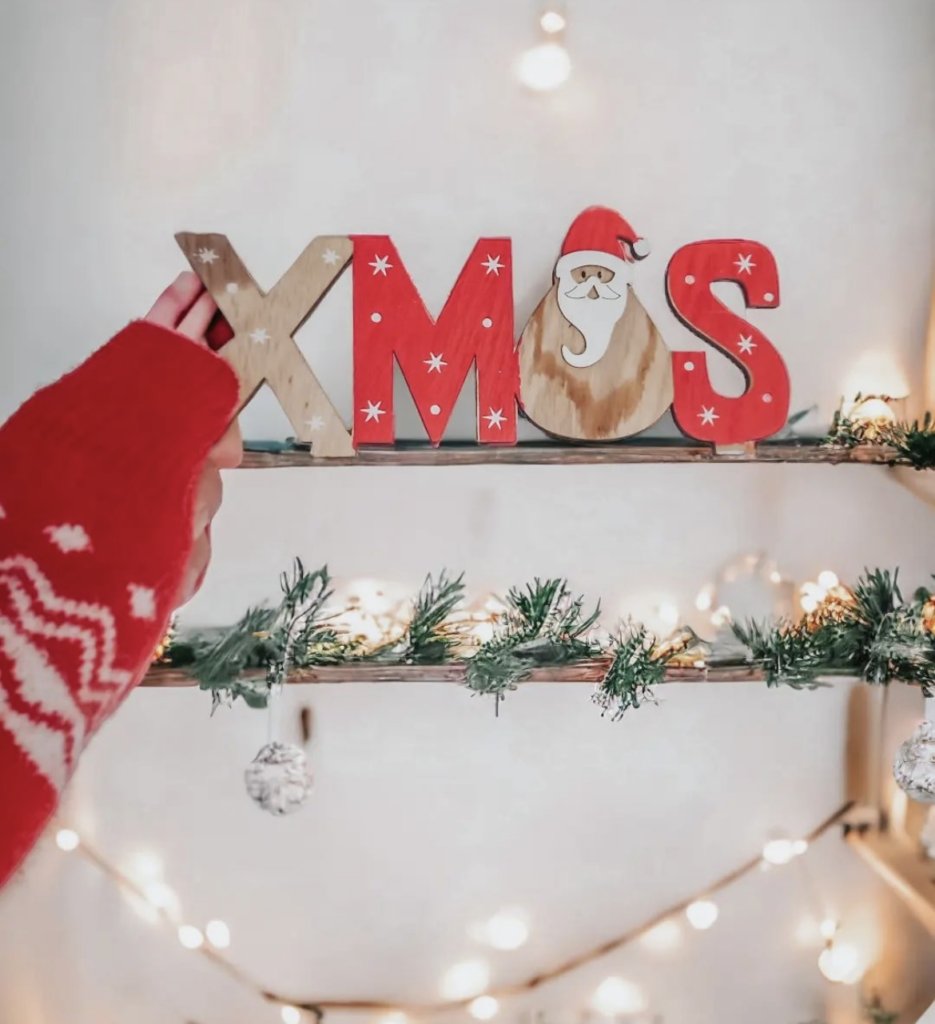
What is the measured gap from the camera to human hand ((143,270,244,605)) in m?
0.60

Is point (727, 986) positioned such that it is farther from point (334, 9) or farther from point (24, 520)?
point (334, 9)

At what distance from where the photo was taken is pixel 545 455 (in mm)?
1123

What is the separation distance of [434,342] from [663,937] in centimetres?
96

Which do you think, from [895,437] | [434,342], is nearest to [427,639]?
[434,342]

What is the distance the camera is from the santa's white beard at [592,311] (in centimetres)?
109

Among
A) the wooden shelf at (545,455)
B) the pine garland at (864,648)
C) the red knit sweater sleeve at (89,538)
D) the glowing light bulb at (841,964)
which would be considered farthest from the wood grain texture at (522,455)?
the glowing light bulb at (841,964)

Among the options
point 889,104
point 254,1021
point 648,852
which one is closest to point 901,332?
point 889,104

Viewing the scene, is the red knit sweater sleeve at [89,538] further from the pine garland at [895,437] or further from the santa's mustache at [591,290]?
the pine garland at [895,437]

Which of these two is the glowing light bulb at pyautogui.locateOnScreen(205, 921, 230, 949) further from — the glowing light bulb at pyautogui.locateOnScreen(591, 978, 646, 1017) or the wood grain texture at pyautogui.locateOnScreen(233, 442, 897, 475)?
the wood grain texture at pyautogui.locateOnScreen(233, 442, 897, 475)

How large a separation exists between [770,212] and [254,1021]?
1.46 m

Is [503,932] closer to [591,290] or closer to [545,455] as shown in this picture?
[545,455]

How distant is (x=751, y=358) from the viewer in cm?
111

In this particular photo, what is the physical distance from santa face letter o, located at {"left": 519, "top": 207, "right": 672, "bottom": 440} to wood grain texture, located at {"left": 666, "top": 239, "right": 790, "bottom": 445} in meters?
0.04

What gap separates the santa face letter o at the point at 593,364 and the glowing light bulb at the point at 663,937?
777mm
